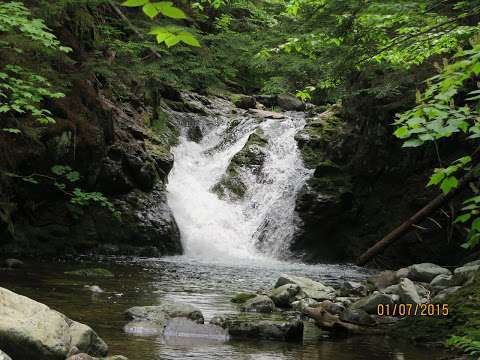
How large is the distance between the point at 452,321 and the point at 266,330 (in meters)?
2.01

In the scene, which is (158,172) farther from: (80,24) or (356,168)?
(356,168)

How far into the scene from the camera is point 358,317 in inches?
263

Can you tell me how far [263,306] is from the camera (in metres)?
7.64

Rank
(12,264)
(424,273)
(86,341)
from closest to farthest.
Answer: (86,341) → (12,264) → (424,273)

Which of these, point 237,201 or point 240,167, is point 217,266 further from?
point 240,167

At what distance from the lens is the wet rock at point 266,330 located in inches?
234

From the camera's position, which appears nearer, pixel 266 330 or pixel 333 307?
pixel 266 330

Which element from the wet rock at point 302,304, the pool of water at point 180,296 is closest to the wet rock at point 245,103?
the pool of water at point 180,296

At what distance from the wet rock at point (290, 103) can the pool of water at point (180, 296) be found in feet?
43.2

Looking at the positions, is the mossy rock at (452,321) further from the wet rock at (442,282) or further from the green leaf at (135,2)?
the green leaf at (135,2)

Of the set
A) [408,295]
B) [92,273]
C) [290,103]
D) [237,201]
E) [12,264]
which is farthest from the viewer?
[290,103]

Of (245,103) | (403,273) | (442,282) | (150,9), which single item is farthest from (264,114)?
(150,9)

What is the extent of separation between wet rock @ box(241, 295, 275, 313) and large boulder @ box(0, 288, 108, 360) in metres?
3.22

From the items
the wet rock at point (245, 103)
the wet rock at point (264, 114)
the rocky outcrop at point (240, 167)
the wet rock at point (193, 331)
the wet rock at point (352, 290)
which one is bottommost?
the wet rock at point (193, 331)
